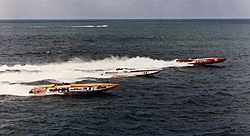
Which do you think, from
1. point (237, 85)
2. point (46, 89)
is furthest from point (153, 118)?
point (237, 85)

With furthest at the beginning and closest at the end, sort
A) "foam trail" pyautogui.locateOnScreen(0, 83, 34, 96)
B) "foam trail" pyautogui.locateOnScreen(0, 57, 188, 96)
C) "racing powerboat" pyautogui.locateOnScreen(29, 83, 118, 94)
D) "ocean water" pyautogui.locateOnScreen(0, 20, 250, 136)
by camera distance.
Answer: "foam trail" pyautogui.locateOnScreen(0, 57, 188, 96) < "foam trail" pyautogui.locateOnScreen(0, 83, 34, 96) < "racing powerboat" pyautogui.locateOnScreen(29, 83, 118, 94) < "ocean water" pyautogui.locateOnScreen(0, 20, 250, 136)

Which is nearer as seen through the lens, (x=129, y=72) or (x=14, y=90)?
(x=14, y=90)

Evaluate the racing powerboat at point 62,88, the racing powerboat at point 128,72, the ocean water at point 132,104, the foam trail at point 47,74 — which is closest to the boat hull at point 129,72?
the racing powerboat at point 128,72

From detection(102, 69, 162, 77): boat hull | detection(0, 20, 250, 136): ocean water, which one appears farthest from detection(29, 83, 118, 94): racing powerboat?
detection(102, 69, 162, 77): boat hull

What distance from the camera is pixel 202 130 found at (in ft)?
146

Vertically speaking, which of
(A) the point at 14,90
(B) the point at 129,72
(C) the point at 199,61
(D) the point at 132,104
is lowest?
(D) the point at 132,104

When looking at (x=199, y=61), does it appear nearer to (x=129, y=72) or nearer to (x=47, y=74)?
(x=129, y=72)

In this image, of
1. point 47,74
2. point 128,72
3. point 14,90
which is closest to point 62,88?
point 14,90

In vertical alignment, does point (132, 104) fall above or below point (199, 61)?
below

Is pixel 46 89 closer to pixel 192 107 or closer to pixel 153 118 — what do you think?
pixel 153 118

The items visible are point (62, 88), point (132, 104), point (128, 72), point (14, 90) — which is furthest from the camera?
point (128, 72)

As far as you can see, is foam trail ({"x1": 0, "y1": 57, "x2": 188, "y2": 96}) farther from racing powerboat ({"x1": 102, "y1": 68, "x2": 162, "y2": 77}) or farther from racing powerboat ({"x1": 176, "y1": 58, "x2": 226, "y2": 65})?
racing powerboat ({"x1": 176, "y1": 58, "x2": 226, "y2": 65})

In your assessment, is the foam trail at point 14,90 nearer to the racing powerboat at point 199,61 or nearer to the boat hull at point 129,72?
the boat hull at point 129,72

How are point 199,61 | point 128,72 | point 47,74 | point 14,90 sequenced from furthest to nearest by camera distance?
point 199,61 → point 128,72 → point 47,74 → point 14,90
